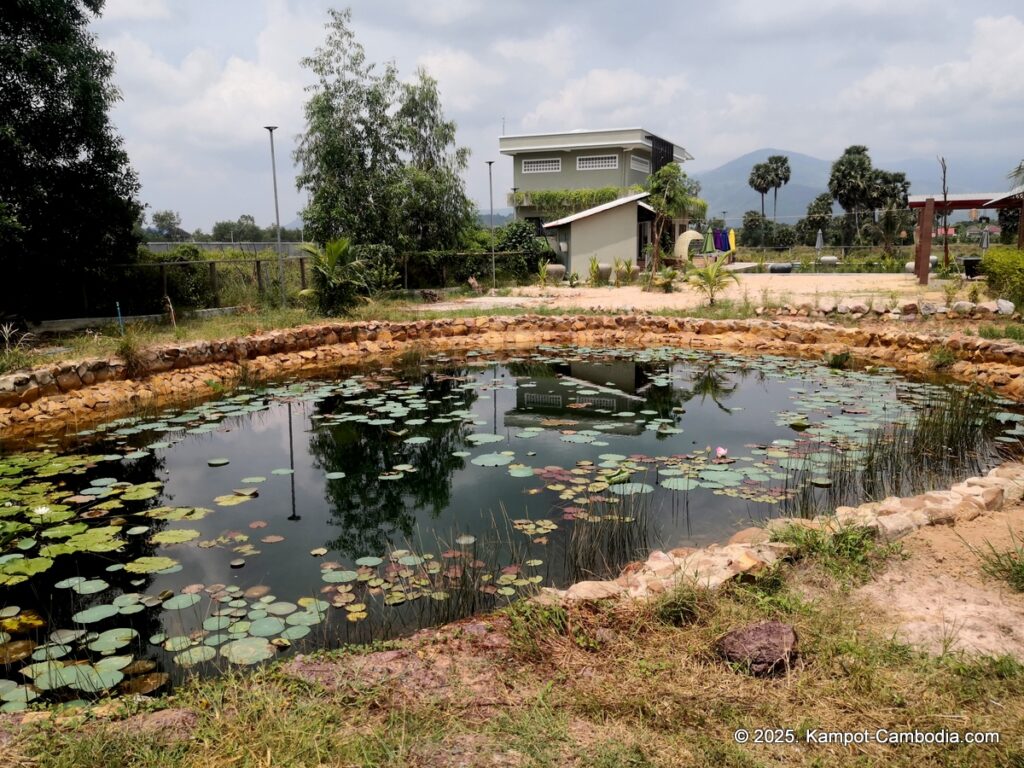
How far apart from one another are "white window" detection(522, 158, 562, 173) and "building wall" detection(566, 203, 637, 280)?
344 inches

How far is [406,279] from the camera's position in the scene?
56.8ft

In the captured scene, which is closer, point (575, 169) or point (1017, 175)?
point (1017, 175)

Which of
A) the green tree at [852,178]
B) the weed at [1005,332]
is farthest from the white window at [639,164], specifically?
the weed at [1005,332]

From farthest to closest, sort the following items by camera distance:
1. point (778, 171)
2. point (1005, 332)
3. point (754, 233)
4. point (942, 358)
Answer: point (778, 171) < point (754, 233) < point (1005, 332) < point (942, 358)

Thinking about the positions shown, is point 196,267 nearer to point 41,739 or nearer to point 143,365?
point 143,365

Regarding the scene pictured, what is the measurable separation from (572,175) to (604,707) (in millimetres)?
28330

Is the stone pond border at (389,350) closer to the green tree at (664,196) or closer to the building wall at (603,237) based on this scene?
the green tree at (664,196)

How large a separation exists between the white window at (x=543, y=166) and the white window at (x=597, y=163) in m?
0.89

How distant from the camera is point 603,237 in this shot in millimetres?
20906

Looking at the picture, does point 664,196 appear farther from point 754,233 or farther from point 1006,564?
point 1006,564

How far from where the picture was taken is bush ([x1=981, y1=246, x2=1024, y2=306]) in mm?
10023

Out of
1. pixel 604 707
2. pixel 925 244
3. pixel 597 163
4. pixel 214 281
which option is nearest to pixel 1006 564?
pixel 604 707

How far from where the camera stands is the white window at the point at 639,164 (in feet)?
94.3

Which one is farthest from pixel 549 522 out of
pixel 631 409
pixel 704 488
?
pixel 631 409
